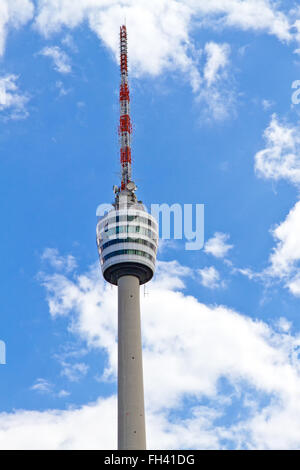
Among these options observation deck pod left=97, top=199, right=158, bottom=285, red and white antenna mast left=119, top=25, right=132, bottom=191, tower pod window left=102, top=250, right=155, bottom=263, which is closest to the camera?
tower pod window left=102, top=250, right=155, bottom=263

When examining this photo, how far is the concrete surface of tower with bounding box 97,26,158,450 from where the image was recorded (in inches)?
4788

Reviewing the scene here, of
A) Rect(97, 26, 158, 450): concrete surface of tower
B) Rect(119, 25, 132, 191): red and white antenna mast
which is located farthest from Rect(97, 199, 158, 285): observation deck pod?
Rect(119, 25, 132, 191): red and white antenna mast

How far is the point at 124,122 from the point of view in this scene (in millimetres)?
154500

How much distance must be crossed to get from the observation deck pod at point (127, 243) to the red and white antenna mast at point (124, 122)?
1109 cm

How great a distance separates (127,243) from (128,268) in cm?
521

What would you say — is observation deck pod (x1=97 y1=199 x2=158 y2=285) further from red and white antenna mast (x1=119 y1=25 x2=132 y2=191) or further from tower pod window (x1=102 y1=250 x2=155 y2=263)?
red and white antenna mast (x1=119 y1=25 x2=132 y2=191)

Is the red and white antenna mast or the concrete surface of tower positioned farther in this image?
the red and white antenna mast

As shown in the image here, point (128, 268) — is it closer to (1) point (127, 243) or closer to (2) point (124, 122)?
(1) point (127, 243)

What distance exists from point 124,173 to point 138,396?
173 feet

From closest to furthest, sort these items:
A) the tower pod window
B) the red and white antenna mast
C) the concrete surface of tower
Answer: the concrete surface of tower, the tower pod window, the red and white antenna mast
